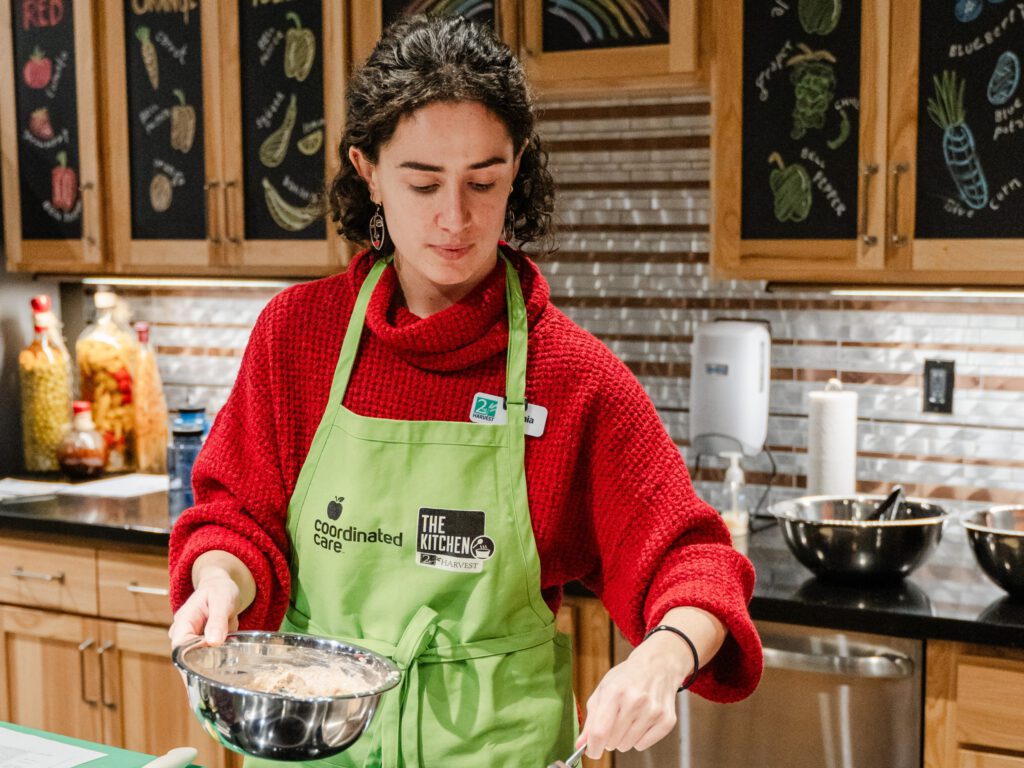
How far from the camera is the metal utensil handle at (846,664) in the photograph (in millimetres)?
2037

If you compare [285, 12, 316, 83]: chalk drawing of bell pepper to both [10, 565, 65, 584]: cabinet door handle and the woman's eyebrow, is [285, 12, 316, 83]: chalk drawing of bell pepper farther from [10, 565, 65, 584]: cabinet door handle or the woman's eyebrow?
the woman's eyebrow

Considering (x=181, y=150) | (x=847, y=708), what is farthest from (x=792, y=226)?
(x=181, y=150)

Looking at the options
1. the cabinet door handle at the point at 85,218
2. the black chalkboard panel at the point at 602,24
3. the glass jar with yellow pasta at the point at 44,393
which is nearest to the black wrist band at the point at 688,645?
the black chalkboard panel at the point at 602,24

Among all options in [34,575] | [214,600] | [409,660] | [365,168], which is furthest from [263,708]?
[34,575]

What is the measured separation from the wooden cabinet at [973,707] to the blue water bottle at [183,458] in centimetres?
173

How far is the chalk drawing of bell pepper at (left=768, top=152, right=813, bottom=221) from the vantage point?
2398 millimetres

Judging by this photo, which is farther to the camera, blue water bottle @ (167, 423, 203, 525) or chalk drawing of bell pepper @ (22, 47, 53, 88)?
chalk drawing of bell pepper @ (22, 47, 53, 88)

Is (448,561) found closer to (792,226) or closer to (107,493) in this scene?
(792,226)

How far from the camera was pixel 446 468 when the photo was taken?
4.75 ft

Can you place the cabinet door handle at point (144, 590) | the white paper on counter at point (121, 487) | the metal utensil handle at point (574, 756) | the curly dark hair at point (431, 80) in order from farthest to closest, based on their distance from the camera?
the white paper on counter at point (121, 487) → the cabinet door handle at point (144, 590) → the curly dark hair at point (431, 80) → the metal utensil handle at point (574, 756)

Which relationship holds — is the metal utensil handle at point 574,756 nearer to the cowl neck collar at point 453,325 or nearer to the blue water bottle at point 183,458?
the cowl neck collar at point 453,325

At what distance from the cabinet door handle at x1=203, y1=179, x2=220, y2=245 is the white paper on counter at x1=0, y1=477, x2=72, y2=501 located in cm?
79

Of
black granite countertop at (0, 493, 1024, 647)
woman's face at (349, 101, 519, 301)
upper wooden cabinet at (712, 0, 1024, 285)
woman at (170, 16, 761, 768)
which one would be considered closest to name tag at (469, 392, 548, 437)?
woman at (170, 16, 761, 768)

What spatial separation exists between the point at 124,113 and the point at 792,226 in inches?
69.3
